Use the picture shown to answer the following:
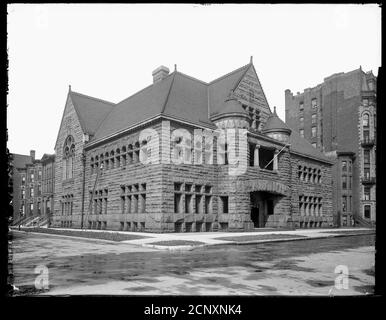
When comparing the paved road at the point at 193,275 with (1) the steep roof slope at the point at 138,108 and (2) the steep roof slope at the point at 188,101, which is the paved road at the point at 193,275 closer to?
(2) the steep roof slope at the point at 188,101

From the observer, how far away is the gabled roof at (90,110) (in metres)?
36.4

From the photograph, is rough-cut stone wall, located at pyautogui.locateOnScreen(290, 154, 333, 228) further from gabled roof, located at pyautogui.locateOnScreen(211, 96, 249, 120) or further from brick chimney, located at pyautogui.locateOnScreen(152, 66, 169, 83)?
brick chimney, located at pyautogui.locateOnScreen(152, 66, 169, 83)

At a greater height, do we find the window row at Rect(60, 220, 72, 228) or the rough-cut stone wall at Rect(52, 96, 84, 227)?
the rough-cut stone wall at Rect(52, 96, 84, 227)

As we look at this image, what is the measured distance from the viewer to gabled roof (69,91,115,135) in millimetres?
36375

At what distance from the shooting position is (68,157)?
3862cm

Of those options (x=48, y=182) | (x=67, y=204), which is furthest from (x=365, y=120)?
(x=48, y=182)

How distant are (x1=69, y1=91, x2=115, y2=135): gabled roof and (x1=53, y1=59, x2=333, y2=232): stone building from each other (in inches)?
5.6

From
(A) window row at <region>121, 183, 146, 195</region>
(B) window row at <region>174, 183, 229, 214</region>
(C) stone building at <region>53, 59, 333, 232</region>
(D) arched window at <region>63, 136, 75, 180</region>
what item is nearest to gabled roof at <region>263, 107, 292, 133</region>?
(C) stone building at <region>53, 59, 333, 232</region>

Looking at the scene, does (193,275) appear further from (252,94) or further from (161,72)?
(161,72)

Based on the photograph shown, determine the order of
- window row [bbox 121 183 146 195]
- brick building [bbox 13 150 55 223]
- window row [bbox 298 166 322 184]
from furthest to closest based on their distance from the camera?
brick building [bbox 13 150 55 223] → window row [bbox 298 166 322 184] → window row [bbox 121 183 146 195]

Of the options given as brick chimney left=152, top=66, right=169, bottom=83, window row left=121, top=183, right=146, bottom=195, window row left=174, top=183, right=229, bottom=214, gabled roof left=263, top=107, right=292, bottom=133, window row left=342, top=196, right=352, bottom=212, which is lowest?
window row left=342, top=196, right=352, bottom=212

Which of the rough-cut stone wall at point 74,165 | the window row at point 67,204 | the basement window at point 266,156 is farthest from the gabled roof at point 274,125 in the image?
the window row at point 67,204

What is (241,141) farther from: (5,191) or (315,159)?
(5,191)
